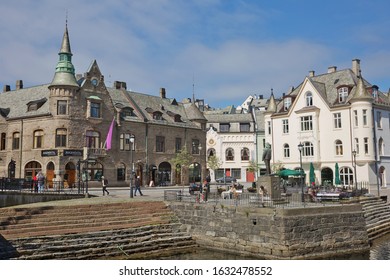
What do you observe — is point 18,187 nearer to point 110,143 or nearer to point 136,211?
point 136,211

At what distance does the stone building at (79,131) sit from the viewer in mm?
43281

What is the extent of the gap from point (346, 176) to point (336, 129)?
A: 547cm

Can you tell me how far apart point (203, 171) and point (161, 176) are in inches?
286

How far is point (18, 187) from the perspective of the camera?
29.2 meters

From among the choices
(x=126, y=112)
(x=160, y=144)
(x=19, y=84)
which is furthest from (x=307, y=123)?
(x=19, y=84)

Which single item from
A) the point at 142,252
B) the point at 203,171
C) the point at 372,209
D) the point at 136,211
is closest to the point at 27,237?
the point at 142,252

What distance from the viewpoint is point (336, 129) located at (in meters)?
47.8

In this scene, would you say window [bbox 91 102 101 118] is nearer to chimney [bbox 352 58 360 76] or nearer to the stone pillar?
the stone pillar

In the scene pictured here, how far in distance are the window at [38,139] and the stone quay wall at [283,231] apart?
25625 mm

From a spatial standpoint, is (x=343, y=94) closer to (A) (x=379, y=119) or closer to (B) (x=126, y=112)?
(A) (x=379, y=119)

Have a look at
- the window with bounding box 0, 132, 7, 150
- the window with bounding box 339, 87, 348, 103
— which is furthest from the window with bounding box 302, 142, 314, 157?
the window with bounding box 0, 132, 7, 150

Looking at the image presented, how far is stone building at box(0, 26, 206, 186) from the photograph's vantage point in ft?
142

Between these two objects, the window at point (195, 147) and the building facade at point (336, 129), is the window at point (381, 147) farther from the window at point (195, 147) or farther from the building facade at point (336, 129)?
the window at point (195, 147)

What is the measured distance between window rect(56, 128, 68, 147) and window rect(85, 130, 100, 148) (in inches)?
97.0
